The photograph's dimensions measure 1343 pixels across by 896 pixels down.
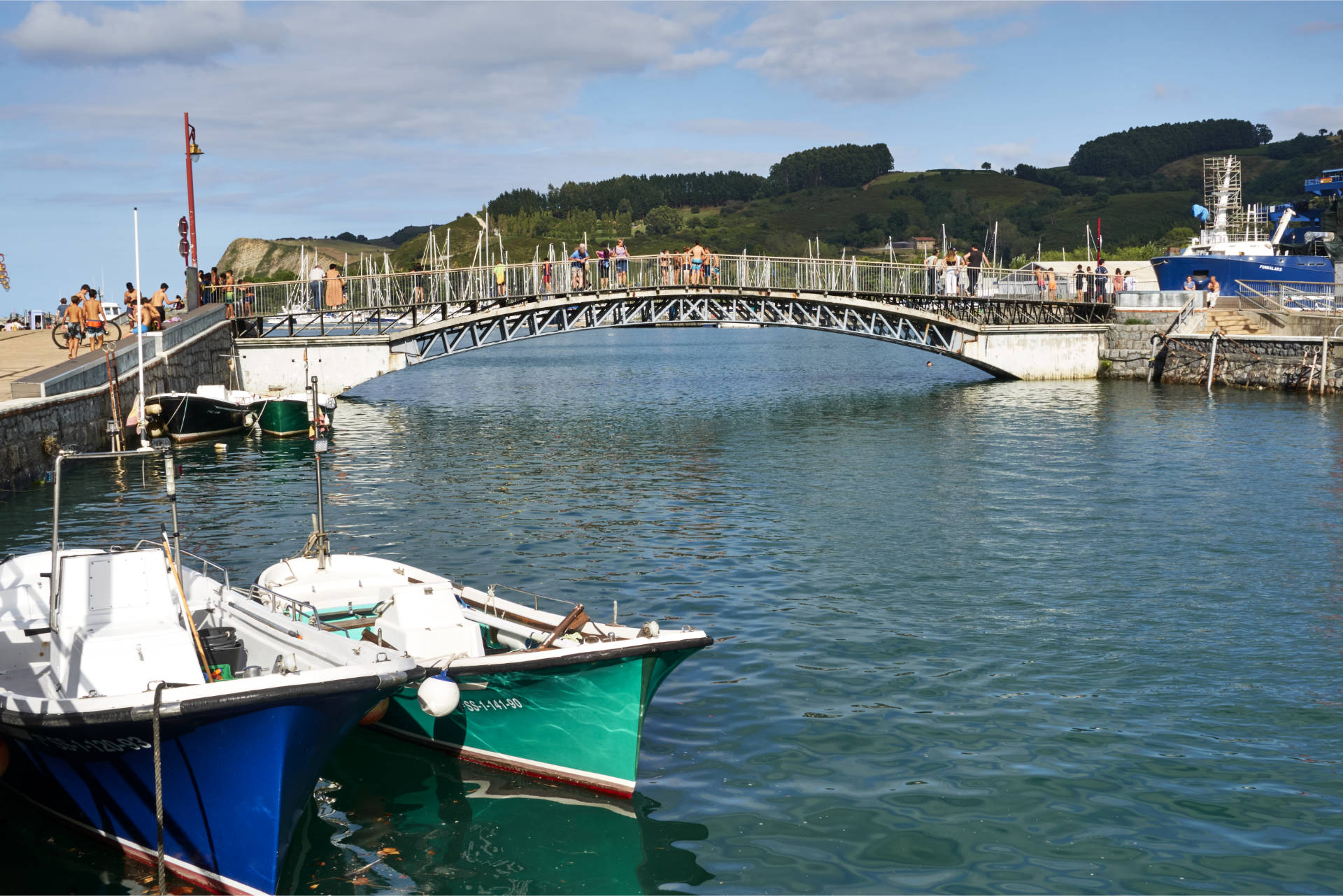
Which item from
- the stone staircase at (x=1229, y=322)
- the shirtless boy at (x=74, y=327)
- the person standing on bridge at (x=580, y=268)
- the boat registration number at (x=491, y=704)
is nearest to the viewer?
the boat registration number at (x=491, y=704)

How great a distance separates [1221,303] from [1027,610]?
150ft

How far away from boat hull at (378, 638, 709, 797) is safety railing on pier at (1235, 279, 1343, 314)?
160ft

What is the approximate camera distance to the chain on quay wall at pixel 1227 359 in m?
47.9

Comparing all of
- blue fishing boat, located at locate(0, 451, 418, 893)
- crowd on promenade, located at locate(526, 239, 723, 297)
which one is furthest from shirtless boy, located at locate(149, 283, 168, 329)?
blue fishing boat, located at locate(0, 451, 418, 893)

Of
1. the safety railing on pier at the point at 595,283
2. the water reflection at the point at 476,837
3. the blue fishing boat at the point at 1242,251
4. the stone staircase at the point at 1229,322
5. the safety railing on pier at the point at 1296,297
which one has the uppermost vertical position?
the blue fishing boat at the point at 1242,251

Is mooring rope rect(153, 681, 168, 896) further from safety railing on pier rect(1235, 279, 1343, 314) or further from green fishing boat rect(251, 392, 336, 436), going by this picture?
safety railing on pier rect(1235, 279, 1343, 314)

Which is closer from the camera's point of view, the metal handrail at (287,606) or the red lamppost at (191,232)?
the metal handrail at (287,606)

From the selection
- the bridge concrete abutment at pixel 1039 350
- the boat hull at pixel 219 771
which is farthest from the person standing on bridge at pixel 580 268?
the boat hull at pixel 219 771

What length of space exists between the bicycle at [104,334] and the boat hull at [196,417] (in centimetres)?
304

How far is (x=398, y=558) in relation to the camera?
21.0 meters

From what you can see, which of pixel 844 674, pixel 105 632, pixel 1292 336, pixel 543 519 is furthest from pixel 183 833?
pixel 1292 336

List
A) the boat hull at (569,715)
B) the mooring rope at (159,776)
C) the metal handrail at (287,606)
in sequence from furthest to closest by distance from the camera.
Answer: the metal handrail at (287,606) → the boat hull at (569,715) → the mooring rope at (159,776)

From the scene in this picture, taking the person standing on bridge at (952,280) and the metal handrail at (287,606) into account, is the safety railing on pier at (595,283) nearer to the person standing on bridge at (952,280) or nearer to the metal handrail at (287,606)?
the person standing on bridge at (952,280)

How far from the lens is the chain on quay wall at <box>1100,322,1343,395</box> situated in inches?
1885
